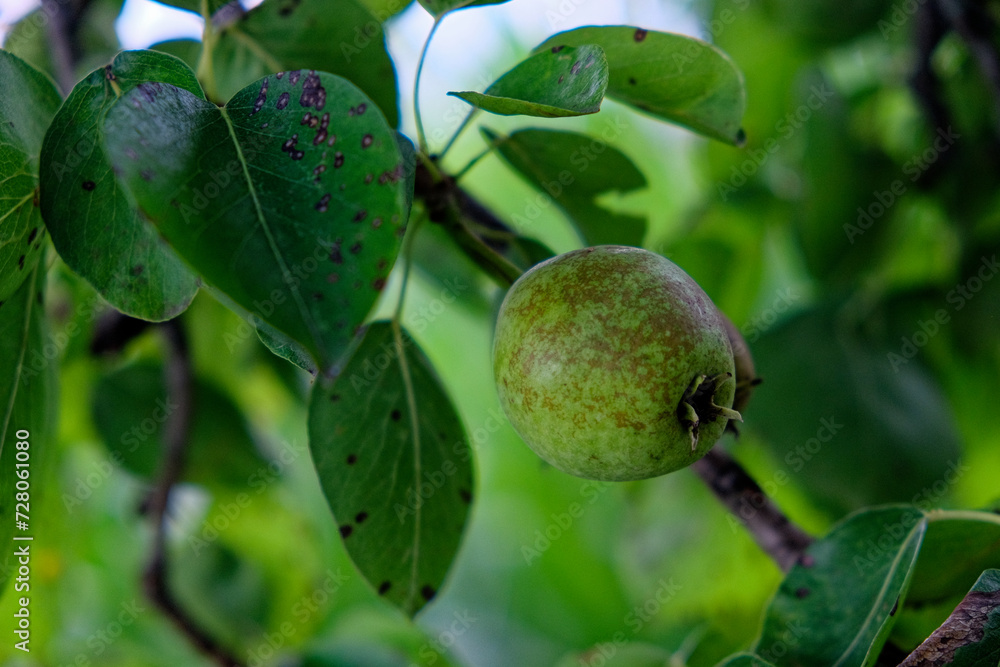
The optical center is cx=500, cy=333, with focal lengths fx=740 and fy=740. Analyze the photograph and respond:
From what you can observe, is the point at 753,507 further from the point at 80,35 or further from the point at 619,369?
the point at 80,35

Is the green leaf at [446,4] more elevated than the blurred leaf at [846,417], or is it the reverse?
the green leaf at [446,4]

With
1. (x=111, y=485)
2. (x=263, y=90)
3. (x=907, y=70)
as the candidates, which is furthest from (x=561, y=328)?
(x=111, y=485)

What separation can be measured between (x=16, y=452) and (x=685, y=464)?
0.50 meters

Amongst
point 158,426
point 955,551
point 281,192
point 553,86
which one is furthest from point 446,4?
point 158,426

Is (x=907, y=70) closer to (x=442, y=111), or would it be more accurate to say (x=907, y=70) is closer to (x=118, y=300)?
(x=442, y=111)

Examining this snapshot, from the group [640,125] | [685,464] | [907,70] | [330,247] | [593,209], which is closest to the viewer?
[330,247]

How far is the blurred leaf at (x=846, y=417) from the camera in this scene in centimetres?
104

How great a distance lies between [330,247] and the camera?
0.39m

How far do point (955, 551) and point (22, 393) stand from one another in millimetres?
749

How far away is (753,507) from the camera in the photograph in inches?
24.4
